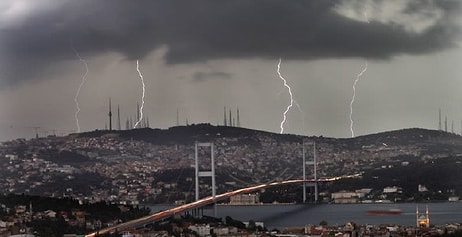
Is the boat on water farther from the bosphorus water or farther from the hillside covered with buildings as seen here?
the hillside covered with buildings

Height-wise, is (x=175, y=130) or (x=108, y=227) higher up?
(x=175, y=130)

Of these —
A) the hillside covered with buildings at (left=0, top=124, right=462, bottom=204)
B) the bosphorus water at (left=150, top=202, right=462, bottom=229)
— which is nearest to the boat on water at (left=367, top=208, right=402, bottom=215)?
the bosphorus water at (left=150, top=202, right=462, bottom=229)

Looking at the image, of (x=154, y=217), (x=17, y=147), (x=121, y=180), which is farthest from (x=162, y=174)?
(x=154, y=217)

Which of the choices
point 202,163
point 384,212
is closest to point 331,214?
point 384,212

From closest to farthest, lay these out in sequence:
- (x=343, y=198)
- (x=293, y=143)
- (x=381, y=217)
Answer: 1. (x=381, y=217)
2. (x=343, y=198)
3. (x=293, y=143)

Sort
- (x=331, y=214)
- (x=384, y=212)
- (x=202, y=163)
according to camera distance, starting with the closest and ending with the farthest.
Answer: (x=331, y=214) < (x=384, y=212) < (x=202, y=163)

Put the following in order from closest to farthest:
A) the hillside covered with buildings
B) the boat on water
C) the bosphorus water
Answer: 1. the bosphorus water
2. the boat on water
3. the hillside covered with buildings

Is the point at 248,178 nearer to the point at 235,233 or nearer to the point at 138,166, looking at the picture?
the point at 138,166

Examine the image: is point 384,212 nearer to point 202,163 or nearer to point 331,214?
point 331,214
